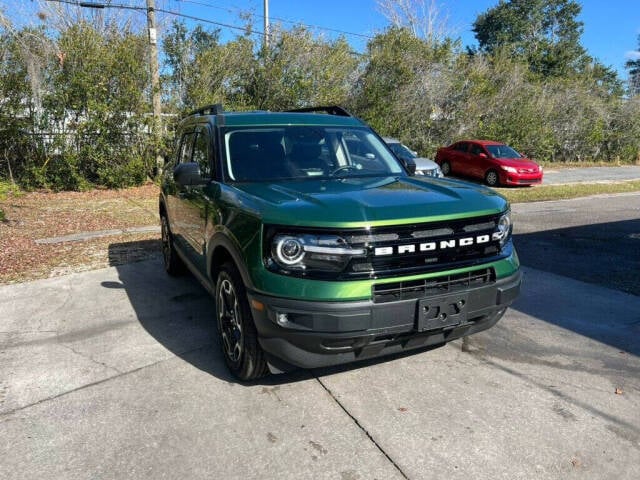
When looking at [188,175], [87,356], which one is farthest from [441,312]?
[87,356]

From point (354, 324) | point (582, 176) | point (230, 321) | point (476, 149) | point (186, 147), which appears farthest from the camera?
point (582, 176)

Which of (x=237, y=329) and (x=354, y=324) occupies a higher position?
(x=354, y=324)

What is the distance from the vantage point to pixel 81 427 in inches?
118

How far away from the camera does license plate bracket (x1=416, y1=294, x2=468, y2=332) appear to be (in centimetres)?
292

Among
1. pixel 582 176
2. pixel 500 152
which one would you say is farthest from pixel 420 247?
pixel 582 176

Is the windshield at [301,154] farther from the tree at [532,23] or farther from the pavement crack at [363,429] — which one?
the tree at [532,23]

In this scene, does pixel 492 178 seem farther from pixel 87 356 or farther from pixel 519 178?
pixel 87 356

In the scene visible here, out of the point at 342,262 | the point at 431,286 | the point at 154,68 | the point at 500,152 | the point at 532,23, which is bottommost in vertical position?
the point at 431,286

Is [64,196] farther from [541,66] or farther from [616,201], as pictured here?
[541,66]

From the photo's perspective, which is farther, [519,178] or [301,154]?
[519,178]

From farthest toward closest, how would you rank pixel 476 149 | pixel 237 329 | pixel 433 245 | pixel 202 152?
pixel 476 149 < pixel 202 152 < pixel 237 329 < pixel 433 245

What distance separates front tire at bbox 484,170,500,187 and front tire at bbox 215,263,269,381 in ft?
49.6

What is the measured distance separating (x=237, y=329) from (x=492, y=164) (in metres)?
15.4

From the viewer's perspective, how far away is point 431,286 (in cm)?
302
